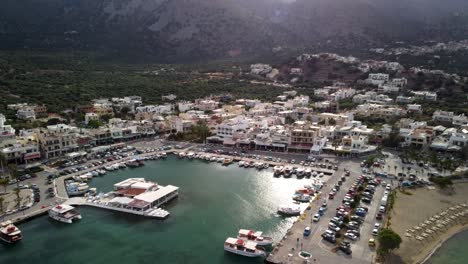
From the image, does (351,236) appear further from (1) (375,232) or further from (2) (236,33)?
(2) (236,33)

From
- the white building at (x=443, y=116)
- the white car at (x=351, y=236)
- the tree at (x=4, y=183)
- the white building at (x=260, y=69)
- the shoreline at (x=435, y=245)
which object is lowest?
the shoreline at (x=435, y=245)

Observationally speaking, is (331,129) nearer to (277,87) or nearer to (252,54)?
(277,87)

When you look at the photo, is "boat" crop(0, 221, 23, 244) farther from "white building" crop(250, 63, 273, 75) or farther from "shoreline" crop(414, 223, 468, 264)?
"white building" crop(250, 63, 273, 75)

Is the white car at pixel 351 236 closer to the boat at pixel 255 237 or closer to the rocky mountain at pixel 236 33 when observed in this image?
the boat at pixel 255 237

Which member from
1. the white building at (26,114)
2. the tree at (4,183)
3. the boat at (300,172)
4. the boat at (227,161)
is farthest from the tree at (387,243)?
the white building at (26,114)

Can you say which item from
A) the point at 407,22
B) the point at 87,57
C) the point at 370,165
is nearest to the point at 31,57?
the point at 87,57

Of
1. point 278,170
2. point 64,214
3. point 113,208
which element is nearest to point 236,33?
point 278,170

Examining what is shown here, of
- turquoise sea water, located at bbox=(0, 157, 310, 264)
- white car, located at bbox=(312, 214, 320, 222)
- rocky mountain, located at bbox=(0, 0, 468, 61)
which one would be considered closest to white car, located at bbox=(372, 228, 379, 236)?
white car, located at bbox=(312, 214, 320, 222)
